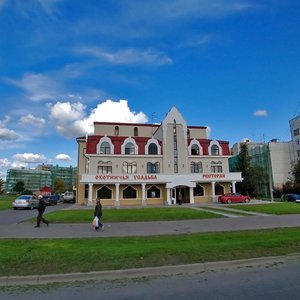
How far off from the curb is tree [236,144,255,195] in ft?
205

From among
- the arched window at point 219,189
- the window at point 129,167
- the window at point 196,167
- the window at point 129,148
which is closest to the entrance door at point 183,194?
the window at point 196,167

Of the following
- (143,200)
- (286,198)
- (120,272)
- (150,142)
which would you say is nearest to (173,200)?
(143,200)

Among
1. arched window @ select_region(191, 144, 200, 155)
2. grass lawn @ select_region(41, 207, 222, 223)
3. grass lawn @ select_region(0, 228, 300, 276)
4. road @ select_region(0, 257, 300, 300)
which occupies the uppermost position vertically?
arched window @ select_region(191, 144, 200, 155)

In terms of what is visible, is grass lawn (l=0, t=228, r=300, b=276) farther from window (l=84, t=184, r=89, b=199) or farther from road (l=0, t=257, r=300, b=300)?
window (l=84, t=184, r=89, b=199)

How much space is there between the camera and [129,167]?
45.5 meters

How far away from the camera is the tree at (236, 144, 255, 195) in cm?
6790

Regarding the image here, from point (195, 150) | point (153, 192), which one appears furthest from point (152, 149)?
point (195, 150)

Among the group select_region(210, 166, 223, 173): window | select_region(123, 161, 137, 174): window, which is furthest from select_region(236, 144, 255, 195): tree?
select_region(123, 161, 137, 174): window

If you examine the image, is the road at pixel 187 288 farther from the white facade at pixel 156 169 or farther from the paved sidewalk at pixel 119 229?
the white facade at pixel 156 169

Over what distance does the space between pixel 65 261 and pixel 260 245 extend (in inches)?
228

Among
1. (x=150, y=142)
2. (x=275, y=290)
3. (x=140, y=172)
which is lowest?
(x=275, y=290)

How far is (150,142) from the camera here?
46.9 metres

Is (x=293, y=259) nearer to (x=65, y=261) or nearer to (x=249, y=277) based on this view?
(x=249, y=277)

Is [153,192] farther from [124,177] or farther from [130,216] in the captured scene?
[130,216]
